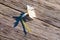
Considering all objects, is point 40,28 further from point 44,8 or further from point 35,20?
point 44,8

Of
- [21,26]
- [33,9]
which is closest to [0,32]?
[21,26]

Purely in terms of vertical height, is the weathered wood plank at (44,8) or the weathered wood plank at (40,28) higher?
the weathered wood plank at (44,8)

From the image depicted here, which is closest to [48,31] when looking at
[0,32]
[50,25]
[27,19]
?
[50,25]

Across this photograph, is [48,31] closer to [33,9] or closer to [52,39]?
[52,39]

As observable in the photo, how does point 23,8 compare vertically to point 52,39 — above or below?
above

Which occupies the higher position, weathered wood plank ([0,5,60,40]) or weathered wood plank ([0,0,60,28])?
weathered wood plank ([0,0,60,28])

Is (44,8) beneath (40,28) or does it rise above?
above

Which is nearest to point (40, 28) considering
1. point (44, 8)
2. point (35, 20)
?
point (35, 20)

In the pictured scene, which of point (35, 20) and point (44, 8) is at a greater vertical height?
point (44, 8)
